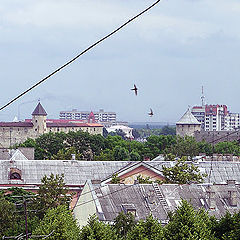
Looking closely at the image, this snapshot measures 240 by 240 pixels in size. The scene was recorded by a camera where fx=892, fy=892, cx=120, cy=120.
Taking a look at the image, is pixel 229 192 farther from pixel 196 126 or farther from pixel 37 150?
pixel 196 126

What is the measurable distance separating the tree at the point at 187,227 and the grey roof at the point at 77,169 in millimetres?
23183

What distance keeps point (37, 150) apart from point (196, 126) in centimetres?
6404

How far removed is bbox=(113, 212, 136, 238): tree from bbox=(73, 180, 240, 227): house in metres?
1.32

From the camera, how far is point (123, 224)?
33.8 metres

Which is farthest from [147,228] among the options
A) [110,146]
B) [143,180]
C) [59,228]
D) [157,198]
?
[110,146]

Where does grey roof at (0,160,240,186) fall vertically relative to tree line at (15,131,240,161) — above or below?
below

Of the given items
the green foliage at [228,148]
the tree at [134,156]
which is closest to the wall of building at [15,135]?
the green foliage at [228,148]

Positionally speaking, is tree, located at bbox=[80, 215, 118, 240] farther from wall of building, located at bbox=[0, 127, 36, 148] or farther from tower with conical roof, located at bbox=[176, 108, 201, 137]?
wall of building, located at bbox=[0, 127, 36, 148]

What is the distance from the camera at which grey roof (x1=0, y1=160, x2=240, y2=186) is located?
180 feet

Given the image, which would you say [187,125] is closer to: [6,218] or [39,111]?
[39,111]

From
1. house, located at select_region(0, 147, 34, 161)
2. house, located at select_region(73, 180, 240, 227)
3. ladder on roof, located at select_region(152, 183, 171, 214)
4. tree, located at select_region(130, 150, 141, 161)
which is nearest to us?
house, located at select_region(73, 180, 240, 227)

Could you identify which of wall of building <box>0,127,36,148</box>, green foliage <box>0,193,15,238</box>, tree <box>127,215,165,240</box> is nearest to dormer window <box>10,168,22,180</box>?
green foliage <box>0,193,15,238</box>

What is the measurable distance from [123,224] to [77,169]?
22722mm

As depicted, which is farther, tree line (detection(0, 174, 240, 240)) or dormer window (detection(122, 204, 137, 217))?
dormer window (detection(122, 204, 137, 217))
